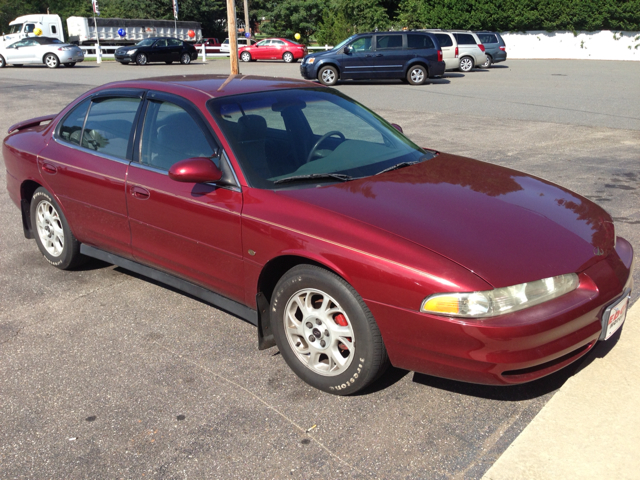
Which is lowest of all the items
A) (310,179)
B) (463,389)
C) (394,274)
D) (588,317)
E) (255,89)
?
(463,389)

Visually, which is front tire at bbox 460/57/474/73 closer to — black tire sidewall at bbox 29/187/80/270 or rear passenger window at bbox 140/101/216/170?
black tire sidewall at bbox 29/187/80/270

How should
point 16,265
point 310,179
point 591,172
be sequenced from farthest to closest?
point 591,172, point 16,265, point 310,179

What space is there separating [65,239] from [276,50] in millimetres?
33619

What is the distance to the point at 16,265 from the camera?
5410mm

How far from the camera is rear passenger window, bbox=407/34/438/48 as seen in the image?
2127cm

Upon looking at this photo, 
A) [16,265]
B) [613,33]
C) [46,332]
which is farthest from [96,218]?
[613,33]

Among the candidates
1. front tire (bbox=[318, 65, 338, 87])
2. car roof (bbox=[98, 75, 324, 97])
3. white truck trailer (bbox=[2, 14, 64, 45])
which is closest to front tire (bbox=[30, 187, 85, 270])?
car roof (bbox=[98, 75, 324, 97])

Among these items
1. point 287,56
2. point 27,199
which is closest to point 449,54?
point 287,56

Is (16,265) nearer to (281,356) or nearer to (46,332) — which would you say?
(46,332)

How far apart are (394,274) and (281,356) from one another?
117 cm

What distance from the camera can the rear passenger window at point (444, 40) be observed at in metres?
25.7

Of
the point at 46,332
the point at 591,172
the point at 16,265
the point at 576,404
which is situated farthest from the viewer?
the point at 591,172

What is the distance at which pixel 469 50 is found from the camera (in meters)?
27.2

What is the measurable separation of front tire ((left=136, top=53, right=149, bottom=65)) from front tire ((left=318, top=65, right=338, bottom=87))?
15.1m
